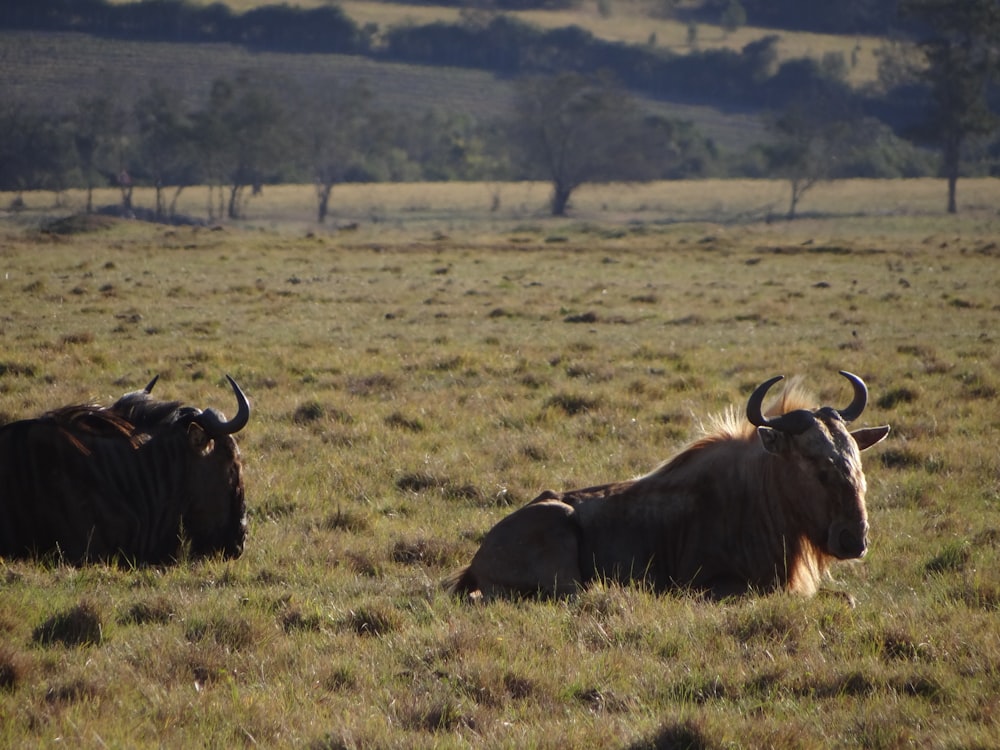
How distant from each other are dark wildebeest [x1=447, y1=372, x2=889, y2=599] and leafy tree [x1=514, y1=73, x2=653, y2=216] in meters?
64.4

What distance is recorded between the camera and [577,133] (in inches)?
2815

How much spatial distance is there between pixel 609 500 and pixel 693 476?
422 millimetres

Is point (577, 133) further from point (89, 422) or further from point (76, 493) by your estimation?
point (76, 493)

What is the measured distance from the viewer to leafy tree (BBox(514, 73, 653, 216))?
71062 millimetres

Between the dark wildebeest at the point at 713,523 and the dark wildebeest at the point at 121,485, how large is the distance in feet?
4.73

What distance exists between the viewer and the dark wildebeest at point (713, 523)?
5.72 meters

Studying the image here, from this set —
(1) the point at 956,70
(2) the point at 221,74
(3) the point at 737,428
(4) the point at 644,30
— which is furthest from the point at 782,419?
(4) the point at 644,30

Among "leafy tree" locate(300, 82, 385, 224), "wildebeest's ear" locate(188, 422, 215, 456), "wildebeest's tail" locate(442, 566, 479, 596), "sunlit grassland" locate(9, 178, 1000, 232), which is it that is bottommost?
"sunlit grassland" locate(9, 178, 1000, 232)

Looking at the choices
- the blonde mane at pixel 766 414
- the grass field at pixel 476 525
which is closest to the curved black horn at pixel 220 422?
the grass field at pixel 476 525

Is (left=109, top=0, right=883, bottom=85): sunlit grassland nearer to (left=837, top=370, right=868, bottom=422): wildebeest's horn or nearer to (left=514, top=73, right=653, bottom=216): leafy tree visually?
(left=514, top=73, right=653, bottom=216): leafy tree

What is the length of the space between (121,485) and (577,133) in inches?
2634

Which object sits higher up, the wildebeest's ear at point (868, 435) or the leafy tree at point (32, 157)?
the wildebeest's ear at point (868, 435)

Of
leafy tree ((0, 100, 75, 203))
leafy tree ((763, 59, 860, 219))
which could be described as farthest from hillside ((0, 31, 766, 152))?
leafy tree ((763, 59, 860, 219))

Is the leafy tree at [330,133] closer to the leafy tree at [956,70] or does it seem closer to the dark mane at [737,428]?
the leafy tree at [956,70]
